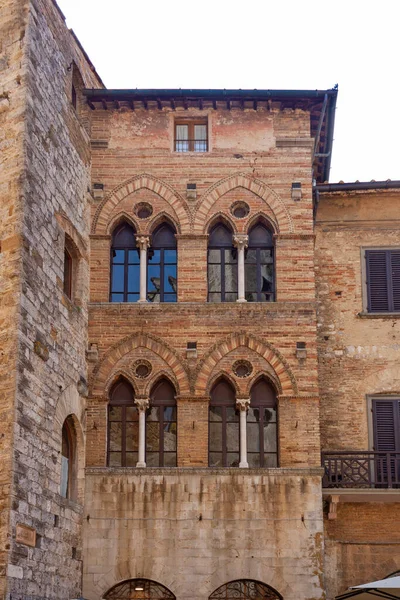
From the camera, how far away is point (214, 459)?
19094mm

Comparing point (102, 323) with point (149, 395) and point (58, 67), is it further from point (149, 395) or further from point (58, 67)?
point (58, 67)

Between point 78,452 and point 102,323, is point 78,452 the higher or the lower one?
the lower one

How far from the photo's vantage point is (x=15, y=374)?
1519 cm

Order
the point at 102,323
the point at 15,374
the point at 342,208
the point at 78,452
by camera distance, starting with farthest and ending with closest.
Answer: the point at 342,208 < the point at 102,323 < the point at 78,452 < the point at 15,374

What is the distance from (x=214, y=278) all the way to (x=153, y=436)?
11.0 feet

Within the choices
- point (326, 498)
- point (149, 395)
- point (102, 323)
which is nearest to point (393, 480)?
point (326, 498)

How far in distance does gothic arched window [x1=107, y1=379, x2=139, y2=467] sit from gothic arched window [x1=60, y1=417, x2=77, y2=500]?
0.88 metres

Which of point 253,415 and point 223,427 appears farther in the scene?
point 253,415

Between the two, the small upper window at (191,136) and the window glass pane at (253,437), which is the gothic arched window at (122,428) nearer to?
the window glass pane at (253,437)

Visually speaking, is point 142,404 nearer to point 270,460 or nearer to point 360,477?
point 270,460

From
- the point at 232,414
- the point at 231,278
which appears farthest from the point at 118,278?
the point at 232,414

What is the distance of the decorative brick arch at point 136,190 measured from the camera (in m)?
20.3

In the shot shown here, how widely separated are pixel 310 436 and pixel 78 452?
423 cm

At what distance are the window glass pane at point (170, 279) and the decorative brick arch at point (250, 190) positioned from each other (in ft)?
2.91
